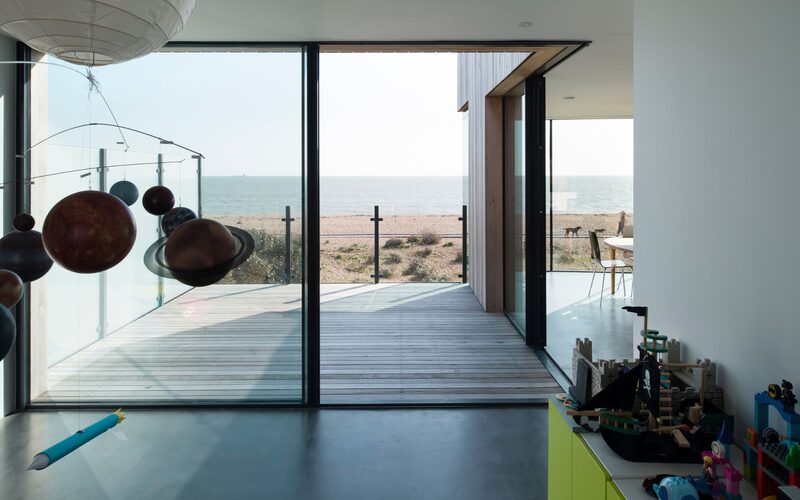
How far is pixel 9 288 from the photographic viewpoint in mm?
1943

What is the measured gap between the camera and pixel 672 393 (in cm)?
216

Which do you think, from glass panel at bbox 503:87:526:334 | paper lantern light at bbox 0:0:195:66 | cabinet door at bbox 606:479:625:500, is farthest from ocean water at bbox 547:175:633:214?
paper lantern light at bbox 0:0:195:66

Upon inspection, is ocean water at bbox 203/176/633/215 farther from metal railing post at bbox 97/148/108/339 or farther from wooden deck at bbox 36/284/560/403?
metal railing post at bbox 97/148/108/339

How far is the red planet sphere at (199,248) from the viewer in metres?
1.76

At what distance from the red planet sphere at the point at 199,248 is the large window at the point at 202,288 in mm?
2585

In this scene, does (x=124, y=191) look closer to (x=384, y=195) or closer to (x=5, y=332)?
(x=5, y=332)

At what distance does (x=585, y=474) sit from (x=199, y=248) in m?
1.37

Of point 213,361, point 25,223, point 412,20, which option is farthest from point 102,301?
point 412,20

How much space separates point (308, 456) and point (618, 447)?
2.02m

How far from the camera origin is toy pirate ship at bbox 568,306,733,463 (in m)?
1.95

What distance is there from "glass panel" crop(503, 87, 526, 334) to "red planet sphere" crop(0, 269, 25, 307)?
467cm

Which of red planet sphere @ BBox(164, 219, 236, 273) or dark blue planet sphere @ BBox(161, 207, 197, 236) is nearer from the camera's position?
red planet sphere @ BBox(164, 219, 236, 273)

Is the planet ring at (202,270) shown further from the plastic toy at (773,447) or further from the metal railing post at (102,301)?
the metal railing post at (102,301)

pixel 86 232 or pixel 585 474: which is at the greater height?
pixel 86 232
